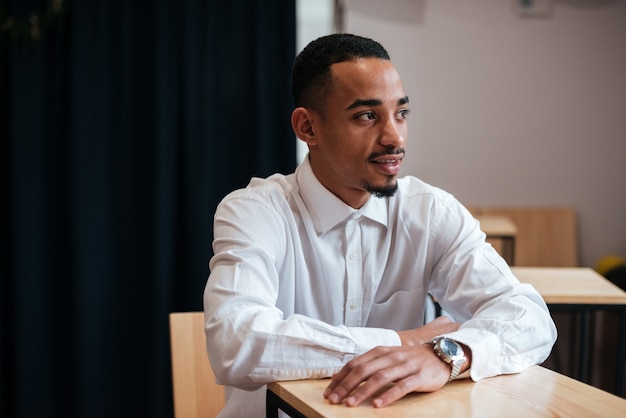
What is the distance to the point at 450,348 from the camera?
125 centimetres

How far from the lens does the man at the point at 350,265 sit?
1.27 meters

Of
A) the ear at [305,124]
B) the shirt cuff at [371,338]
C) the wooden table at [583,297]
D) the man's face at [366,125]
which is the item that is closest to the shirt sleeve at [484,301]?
the shirt cuff at [371,338]

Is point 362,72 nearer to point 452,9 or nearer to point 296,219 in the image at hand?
point 296,219

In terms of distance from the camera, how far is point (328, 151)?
1.65 meters

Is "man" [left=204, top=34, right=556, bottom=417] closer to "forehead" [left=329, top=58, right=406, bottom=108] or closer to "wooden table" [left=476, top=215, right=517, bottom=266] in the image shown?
"forehead" [left=329, top=58, right=406, bottom=108]

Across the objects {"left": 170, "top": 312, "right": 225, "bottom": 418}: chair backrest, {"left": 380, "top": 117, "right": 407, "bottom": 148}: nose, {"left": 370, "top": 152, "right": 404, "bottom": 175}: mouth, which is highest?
{"left": 380, "top": 117, "right": 407, "bottom": 148}: nose

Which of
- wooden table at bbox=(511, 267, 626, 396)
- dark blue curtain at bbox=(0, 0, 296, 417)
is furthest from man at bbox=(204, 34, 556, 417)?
dark blue curtain at bbox=(0, 0, 296, 417)

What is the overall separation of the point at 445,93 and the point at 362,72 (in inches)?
106

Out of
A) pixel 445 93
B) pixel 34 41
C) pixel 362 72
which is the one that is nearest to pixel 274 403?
pixel 362 72

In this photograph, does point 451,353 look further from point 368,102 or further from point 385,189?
point 368,102

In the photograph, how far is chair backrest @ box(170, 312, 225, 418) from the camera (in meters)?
1.79

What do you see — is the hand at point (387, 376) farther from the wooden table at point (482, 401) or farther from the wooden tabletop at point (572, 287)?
the wooden tabletop at point (572, 287)

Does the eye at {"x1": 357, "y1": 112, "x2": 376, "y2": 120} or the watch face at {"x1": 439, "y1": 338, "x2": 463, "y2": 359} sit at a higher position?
the eye at {"x1": 357, "y1": 112, "x2": 376, "y2": 120}

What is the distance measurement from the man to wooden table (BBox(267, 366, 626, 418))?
1.4 inches
